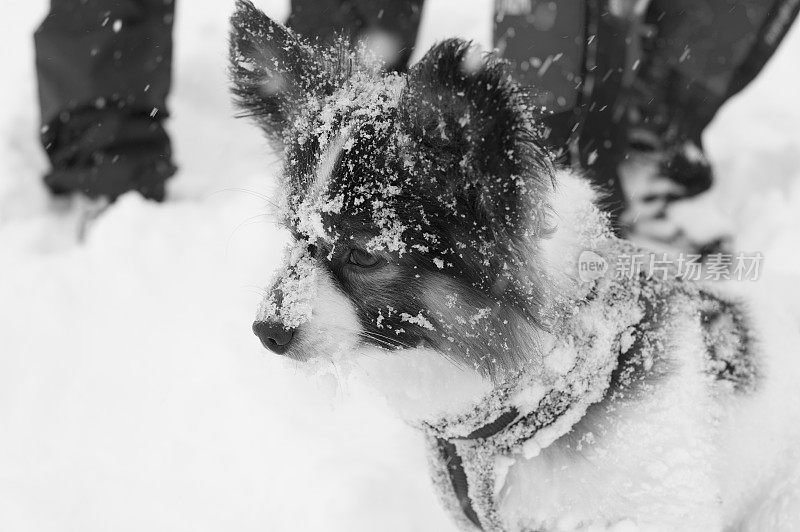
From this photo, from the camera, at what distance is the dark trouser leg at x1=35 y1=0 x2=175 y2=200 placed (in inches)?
140

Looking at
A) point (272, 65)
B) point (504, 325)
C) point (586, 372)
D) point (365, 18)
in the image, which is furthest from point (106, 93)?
point (586, 372)

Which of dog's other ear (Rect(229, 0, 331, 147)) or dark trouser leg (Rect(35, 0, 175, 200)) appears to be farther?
dark trouser leg (Rect(35, 0, 175, 200))

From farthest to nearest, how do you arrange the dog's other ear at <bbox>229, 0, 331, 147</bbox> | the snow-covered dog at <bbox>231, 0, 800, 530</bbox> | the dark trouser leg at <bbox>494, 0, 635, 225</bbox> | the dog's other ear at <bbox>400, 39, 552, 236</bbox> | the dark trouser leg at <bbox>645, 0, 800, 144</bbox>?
the dark trouser leg at <bbox>645, 0, 800, 144</bbox> → the dark trouser leg at <bbox>494, 0, 635, 225</bbox> → the dog's other ear at <bbox>229, 0, 331, 147</bbox> → the snow-covered dog at <bbox>231, 0, 800, 530</bbox> → the dog's other ear at <bbox>400, 39, 552, 236</bbox>

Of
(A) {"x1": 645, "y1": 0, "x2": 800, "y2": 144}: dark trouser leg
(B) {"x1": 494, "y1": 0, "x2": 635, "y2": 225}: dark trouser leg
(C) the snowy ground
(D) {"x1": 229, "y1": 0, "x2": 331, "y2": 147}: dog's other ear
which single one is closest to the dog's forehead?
(D) {"x1": 229, "y1": 0, "x2": 331, "y2": 147}: dog's other ear

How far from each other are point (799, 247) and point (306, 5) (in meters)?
2.90

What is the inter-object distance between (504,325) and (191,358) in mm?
1886

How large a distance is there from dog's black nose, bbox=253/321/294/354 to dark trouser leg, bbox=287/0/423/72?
91.2 inches

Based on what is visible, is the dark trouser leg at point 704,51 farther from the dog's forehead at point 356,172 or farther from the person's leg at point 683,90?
the dog's forehead at point 356,172

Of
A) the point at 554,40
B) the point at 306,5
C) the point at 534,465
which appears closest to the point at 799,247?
the point at 554,40

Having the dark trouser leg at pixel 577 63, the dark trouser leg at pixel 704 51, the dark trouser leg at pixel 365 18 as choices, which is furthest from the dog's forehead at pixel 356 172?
the dark trouser leg at pixel 704 51

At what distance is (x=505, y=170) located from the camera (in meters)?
1.40

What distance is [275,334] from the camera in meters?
1.62

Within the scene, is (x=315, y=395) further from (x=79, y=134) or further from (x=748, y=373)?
(x=79, y=134)

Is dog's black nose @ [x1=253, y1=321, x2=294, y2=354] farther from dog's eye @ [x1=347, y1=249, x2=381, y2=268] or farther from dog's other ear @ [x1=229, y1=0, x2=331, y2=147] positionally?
dog's other ear @ [x1=229, y1=0, x2=331, y2=147]
